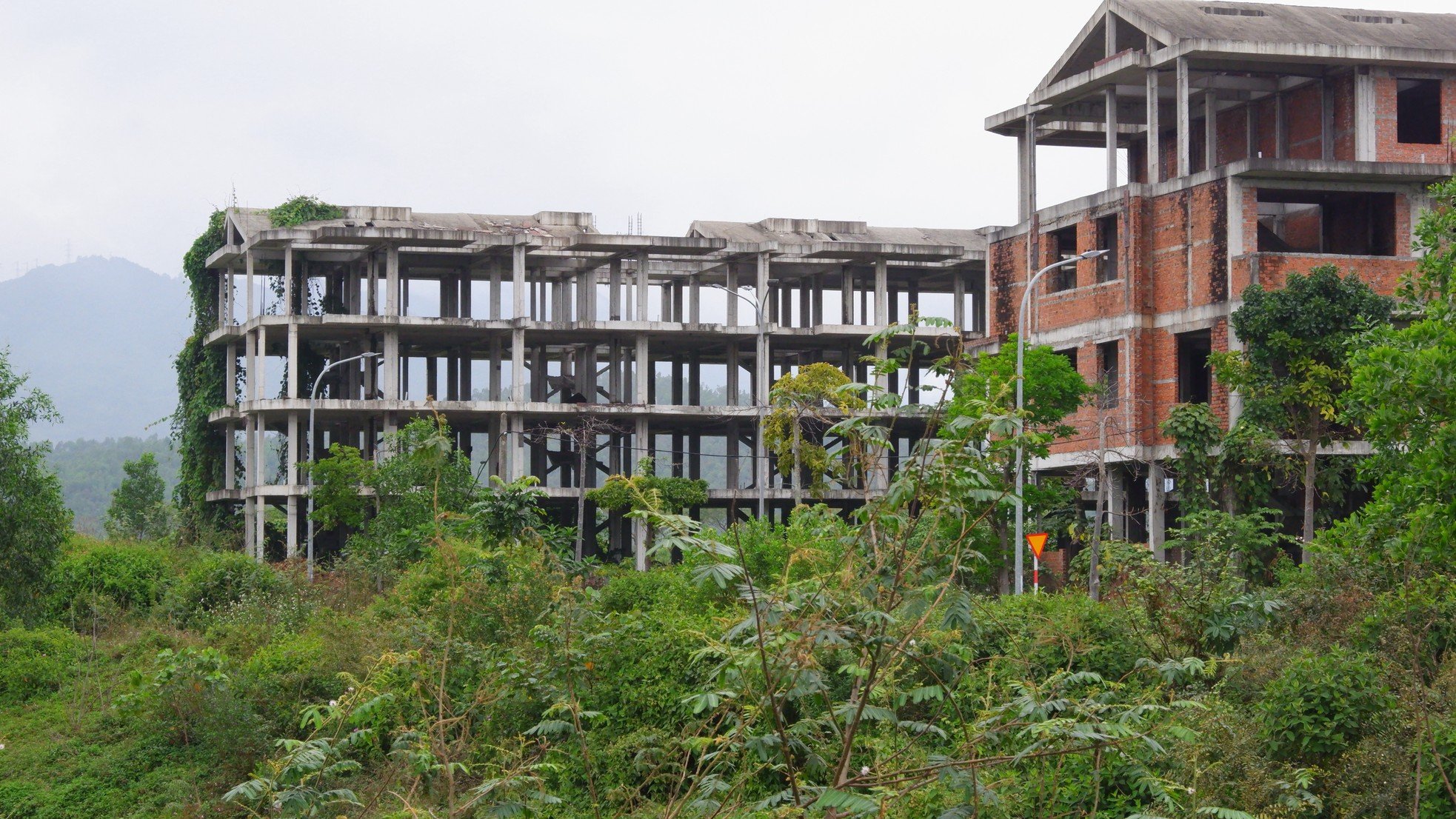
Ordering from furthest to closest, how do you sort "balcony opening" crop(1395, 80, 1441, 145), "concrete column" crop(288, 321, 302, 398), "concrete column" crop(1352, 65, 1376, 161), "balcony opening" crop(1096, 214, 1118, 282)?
"concrete column" crop(288, 321, 302, 398), "balcony opening" crop(1395, 80, 1441, 145), "balcony opening" crop(1096, 214, 1118, 282), "concrete column" crop(1352, 65, 1376, 161)

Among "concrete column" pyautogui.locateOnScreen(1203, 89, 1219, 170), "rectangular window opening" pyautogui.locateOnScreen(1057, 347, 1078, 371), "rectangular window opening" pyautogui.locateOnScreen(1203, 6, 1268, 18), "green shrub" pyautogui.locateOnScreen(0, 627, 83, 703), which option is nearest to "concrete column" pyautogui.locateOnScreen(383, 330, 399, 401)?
"rectangular window opening" pyautogui.locateOnScreen(1057, 347, 1078, 371)

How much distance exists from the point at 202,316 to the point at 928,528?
5932cm

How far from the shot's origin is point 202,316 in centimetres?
6247

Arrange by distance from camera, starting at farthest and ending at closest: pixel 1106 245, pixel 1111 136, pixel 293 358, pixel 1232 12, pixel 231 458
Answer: pixel 231 458, pixel 293 358, pixel 1232 12, pixel 1111 136, pixel 1106 245

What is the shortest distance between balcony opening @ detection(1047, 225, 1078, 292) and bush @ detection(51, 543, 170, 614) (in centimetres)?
2529

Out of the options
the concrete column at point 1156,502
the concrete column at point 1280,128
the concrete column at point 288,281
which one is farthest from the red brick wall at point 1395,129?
the concrete column at point 288,281

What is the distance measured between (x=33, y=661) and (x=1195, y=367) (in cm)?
3014

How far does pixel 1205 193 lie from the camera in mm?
38625

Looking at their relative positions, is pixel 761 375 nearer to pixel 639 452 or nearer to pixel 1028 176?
pixel 639 452

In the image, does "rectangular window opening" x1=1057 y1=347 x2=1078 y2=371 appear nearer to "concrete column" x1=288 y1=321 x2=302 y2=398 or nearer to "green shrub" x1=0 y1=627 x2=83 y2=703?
"green shrub" x1=0 y1=627 x2=83 y2=703

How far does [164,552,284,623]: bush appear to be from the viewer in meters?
29.6

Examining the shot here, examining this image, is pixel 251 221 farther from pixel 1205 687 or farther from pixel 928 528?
pixel 928 528

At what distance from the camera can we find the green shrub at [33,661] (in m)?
24.5

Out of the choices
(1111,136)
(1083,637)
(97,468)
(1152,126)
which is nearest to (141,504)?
(1111,136)
